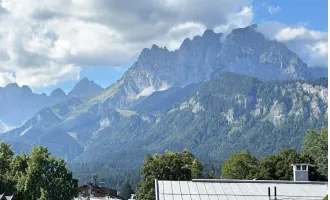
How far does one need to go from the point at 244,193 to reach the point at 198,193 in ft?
11.9

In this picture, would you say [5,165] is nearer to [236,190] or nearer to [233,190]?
[233,190]

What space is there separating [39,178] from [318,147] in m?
40.3

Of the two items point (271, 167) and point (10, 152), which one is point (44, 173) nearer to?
point (10, 152)

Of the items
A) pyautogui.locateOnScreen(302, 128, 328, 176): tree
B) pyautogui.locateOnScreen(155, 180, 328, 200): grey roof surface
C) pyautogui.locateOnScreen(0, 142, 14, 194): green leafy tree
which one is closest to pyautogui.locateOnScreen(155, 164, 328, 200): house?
pyautogui.locateOnScreen(155, 180, 328, 200): grey roof surface

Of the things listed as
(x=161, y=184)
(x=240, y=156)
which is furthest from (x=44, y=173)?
(x=240, y=156)

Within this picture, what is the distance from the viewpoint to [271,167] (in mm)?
90125

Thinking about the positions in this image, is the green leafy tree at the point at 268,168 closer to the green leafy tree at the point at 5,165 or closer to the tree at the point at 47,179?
the tree at the point at 47,179

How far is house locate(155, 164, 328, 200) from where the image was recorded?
39.4 meters

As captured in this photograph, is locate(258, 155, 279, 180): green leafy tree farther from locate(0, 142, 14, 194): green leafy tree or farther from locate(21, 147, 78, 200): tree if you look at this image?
locate(0, 142, 14, 194): green leafy tree

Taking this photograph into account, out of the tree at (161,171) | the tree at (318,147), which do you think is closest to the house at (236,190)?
the tree at (318,147)

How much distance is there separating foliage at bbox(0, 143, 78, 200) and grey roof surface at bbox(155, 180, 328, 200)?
31767mm

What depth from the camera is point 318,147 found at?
7638 cm

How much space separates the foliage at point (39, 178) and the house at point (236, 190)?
31.8 m

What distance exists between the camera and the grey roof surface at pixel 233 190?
1548 inches
